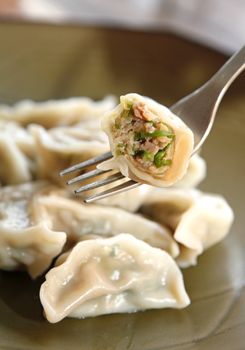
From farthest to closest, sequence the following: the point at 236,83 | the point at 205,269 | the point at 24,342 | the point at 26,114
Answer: the point at 236,83 → the point at 26,114 → the point at 205,269 → the point at 24,342

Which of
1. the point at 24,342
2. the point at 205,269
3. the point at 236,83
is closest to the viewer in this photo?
the point at 24,342

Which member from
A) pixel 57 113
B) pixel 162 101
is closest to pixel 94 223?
pixel 57 113

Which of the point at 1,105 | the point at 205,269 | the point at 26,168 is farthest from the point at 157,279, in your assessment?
the point at 1,105

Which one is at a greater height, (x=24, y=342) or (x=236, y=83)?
(x=236, y=83)

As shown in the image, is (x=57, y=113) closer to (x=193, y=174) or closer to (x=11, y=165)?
(x=11, y=165)

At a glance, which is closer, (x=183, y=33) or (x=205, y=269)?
(x=205, y=269)

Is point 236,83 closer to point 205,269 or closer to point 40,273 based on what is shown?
point 205,269
